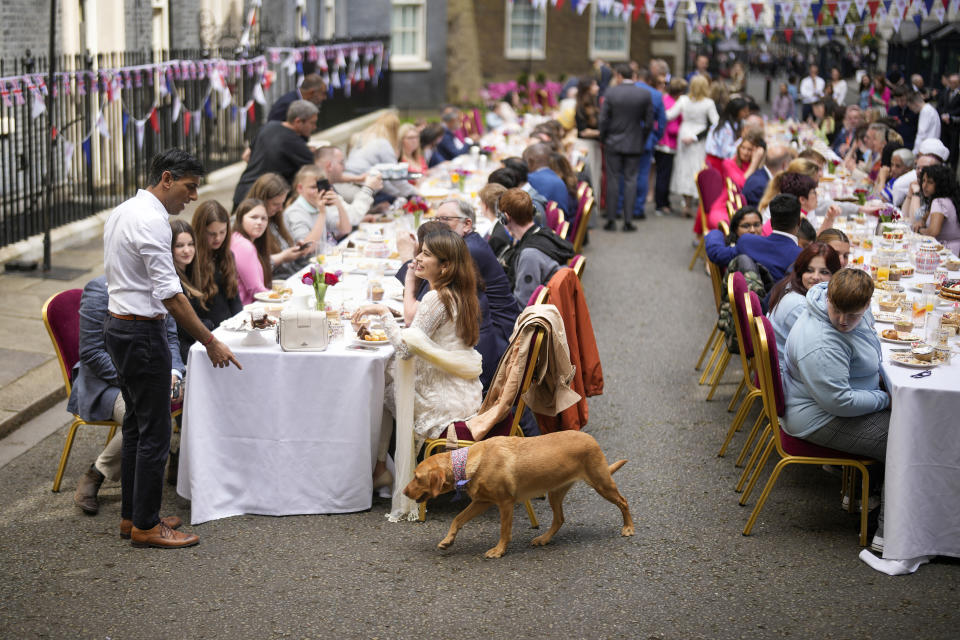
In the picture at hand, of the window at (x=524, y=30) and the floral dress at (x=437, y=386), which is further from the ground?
the window at (x=524, y=30)

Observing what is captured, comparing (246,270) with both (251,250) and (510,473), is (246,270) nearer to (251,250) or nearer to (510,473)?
(251,250)

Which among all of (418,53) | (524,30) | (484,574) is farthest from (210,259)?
(524,30)

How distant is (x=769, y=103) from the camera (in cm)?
3064

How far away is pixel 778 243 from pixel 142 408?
3739mm

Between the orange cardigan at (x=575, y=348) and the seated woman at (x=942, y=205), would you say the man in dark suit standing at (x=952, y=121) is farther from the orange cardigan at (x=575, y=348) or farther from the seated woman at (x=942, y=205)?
the orange cardigan at (x=575, y=348)

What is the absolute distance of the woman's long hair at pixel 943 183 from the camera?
7.24m

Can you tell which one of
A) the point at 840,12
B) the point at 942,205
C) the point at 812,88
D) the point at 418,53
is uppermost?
the point at 840,12

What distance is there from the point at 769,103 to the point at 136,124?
23.4 meters

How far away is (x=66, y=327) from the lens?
487 centimetres

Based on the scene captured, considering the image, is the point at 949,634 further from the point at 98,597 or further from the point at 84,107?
the point at 84,107

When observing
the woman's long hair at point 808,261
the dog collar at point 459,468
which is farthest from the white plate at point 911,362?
the dog collar at point 459,468

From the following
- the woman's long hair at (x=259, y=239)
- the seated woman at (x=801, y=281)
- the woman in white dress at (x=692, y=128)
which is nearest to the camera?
the seated woman at (x=801, y=281)

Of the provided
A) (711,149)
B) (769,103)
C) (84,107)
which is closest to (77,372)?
(84,107)

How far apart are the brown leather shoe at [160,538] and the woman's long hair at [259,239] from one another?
1.89 meters
